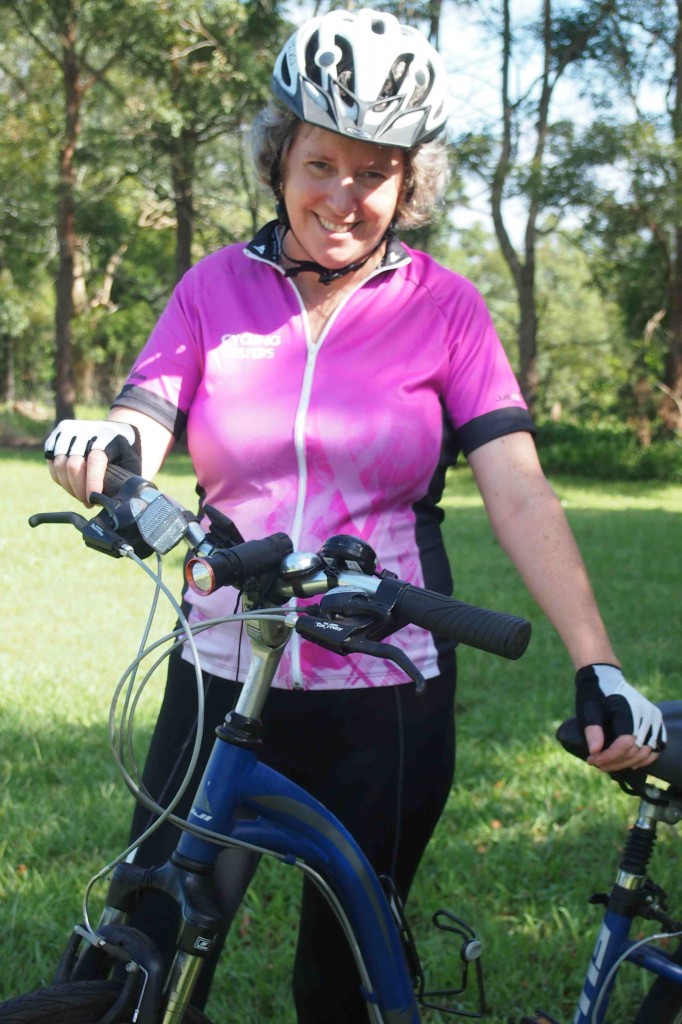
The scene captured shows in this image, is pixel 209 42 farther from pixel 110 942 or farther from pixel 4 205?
pixel 110 942

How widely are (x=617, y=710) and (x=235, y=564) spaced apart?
791 millimetres

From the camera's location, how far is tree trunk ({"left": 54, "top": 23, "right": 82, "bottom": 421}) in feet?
75.3

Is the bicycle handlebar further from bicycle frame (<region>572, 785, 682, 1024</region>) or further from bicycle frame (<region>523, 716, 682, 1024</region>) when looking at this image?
bicycle frame (<region>572, 785, 682, 1024</region>)

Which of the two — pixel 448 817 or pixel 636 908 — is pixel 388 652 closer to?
pixel 636 908

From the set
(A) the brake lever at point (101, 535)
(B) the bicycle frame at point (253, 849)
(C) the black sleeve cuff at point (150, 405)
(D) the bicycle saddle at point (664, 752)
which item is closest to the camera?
(A) the brake lever at point (101, 535)

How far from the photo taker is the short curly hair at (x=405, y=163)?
232cm

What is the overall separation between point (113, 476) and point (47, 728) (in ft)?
12.9

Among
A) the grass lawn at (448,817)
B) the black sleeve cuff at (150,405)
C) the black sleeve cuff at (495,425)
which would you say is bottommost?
the grass lawn at (448,817)

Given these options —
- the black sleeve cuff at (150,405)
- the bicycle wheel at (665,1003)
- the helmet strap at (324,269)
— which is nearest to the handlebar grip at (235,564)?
the black sleeve cuff at (150,405)

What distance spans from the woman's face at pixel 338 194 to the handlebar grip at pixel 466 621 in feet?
2.97

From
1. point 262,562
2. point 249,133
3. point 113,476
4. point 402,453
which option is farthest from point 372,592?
point 249,133

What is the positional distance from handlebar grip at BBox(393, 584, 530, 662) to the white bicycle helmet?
992 mm

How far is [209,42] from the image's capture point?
21.5m

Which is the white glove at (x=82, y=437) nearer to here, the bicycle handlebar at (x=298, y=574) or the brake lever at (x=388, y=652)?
the bicycle handlebar at (x=298, y=574)
